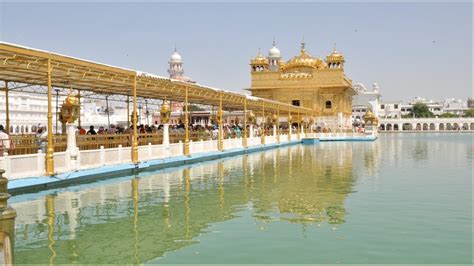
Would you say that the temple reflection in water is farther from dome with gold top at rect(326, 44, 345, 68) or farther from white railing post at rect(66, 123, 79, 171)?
dome with gold top at rect(326, 44, 345, 68)

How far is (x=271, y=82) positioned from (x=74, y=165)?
163ft

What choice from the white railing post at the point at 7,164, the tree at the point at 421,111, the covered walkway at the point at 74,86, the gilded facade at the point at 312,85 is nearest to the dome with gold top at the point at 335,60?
the gilded facade at the point at 312,85

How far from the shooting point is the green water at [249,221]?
6.38 metres

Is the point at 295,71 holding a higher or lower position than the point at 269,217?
higher

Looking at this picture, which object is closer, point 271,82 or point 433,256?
point 433,256

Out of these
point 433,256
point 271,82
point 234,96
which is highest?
point 271,82

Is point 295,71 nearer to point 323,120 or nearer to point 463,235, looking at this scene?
point 323,120

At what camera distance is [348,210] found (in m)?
9.34

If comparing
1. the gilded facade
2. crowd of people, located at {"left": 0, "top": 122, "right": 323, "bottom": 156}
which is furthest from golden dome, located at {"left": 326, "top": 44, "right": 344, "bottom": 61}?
crowd of people, located at {"left": 0, "top": 122, "right": 323, "bottom": 156}

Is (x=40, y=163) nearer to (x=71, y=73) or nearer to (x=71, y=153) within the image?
(x=71, y=153)

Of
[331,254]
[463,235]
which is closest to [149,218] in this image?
[331,254]

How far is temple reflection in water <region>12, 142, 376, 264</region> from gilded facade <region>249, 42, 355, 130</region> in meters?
44.8

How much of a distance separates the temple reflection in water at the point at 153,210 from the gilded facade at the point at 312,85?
147 ft

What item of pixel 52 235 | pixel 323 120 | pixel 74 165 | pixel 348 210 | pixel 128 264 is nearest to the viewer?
pixel 128 264
